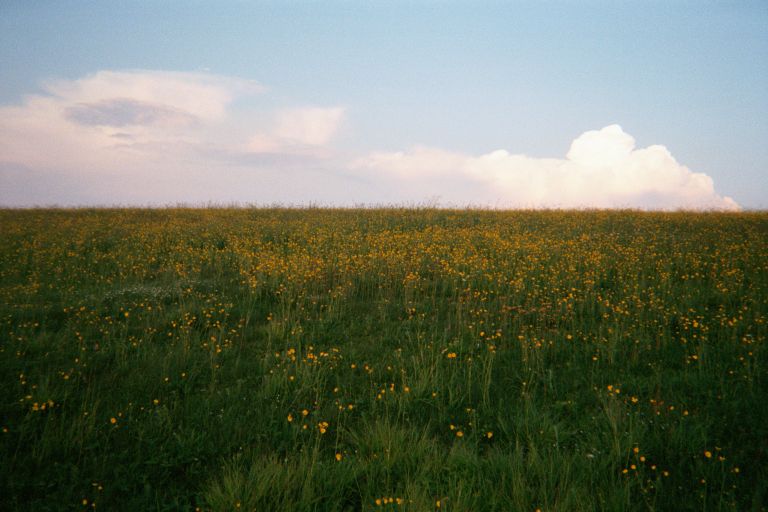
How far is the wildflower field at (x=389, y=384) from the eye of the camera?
3.18 m

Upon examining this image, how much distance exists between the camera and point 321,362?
525 centimetres

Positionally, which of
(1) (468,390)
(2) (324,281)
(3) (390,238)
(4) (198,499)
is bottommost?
(4) (198,499)

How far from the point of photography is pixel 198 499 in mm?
3021

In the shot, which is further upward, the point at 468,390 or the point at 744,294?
the point at 744,294

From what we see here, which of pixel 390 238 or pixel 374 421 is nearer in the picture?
pixel 374 421

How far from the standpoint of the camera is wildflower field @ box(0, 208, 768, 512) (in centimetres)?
318

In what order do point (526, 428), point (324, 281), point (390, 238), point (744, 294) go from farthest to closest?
point (390, 238), point (324, 281), point (744, 294), point (526, 428)

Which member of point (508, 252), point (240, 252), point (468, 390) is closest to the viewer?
point (468, 390)

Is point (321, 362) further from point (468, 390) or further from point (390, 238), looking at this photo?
point (390, 238)

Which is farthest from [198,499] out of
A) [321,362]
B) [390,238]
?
[390,238]

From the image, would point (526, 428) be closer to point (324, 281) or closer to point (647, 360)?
point (647, 360)

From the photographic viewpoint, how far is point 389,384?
475 centimetres

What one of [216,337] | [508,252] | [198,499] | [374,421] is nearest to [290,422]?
[374,421]

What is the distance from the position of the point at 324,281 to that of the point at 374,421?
16.0ft
